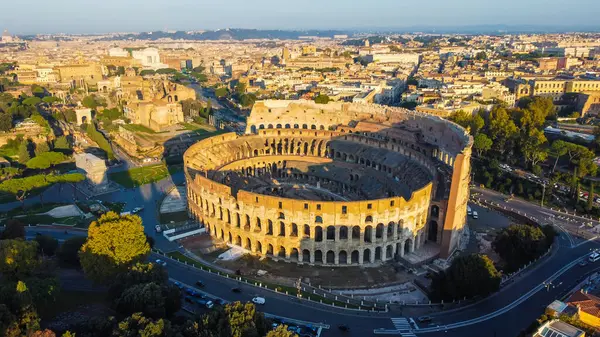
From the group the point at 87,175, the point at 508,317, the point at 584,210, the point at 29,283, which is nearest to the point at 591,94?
the point at 584,210

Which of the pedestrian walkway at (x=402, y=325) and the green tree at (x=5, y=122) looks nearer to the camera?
the pedestrian walkway at (x=402, y=325)

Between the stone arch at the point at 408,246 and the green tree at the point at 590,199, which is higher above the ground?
the green tree at the point at 590,199

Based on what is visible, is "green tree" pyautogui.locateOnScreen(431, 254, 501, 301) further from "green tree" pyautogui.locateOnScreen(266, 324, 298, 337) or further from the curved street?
"green tree" pyautogui.locateOnScreen(266, 324, 298, 337)

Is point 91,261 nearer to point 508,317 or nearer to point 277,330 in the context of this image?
point 277,330

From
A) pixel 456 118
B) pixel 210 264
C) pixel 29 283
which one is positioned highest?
pixel 456 118

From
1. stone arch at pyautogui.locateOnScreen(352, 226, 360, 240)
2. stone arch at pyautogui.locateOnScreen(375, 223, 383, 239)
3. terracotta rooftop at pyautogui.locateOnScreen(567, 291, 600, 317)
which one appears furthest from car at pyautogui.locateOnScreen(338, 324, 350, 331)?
terracotta rooftop at pyautogui.locateOnScreen(567, 291, 600, 317)

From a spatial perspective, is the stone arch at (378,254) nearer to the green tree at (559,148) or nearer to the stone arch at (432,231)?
the stone arch at (432,231)

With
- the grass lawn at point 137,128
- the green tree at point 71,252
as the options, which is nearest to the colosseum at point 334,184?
the green tree at point 71,252
